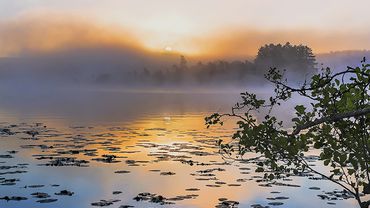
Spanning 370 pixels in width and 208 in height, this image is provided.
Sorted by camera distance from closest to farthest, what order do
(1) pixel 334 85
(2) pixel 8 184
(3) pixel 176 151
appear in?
(1) pixel 334 85 → (2) pixel 8 184 → (3) pixel 176 151

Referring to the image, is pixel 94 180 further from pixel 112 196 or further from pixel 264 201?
pixel 264 201

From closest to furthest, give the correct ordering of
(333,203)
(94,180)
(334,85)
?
(334,85)
(333,203)
(94,180)

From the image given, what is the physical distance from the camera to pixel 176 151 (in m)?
32.4

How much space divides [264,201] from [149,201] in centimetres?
470

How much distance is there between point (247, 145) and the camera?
5.92 meters

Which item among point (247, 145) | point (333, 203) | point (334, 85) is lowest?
point (333, 203)

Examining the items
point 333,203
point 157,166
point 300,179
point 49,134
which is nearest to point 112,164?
point 157,166

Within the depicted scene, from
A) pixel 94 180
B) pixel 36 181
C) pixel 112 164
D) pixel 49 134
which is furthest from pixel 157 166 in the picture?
pixel 49 134

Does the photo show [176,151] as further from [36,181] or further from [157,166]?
[36,181]

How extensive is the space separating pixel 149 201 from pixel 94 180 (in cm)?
497

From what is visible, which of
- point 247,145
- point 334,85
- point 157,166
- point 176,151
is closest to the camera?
point 247,145

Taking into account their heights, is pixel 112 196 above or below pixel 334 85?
below

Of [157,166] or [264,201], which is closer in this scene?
[264,201]

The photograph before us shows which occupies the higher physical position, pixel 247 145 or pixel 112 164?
pixel 247 145
